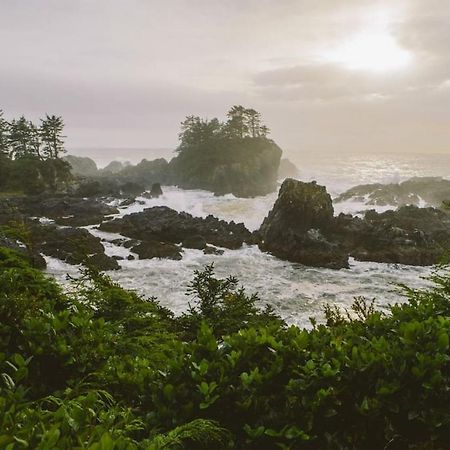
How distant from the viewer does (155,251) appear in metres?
27.9

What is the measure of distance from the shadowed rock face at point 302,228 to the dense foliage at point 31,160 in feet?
116

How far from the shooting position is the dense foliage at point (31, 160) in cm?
5084

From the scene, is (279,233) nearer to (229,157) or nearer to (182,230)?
(182,230)

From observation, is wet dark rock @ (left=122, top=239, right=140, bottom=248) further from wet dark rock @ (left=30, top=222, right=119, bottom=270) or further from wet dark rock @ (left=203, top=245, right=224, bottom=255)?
wet dark rock @ (left=203, top=245, right=224, bottom=255)

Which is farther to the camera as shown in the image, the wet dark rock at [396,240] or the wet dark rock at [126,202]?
the wet dark rock at [126,202]

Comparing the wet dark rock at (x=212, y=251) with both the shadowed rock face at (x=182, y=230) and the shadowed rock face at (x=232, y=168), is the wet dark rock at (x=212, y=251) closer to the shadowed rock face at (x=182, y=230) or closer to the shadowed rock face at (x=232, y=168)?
the shadowed rock face at (x=182, y=230)

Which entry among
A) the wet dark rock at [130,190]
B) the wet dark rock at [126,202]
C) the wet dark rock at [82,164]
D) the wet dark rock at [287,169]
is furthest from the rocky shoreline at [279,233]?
the wet dark rock at [82,164]

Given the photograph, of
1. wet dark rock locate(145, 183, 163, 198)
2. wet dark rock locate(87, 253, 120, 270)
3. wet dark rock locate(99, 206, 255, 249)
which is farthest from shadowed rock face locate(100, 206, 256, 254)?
wet dark rock locate(145, 183, 163, 198)

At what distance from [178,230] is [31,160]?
3363 cm

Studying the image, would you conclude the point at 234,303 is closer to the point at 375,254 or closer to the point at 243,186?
the point at 375,254

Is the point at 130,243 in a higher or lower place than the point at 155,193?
lower

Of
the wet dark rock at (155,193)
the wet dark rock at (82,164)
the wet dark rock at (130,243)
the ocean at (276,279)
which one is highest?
the wet dark rock at (82,164)

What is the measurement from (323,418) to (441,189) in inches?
2773

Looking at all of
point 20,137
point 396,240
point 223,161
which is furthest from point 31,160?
point 396,240
